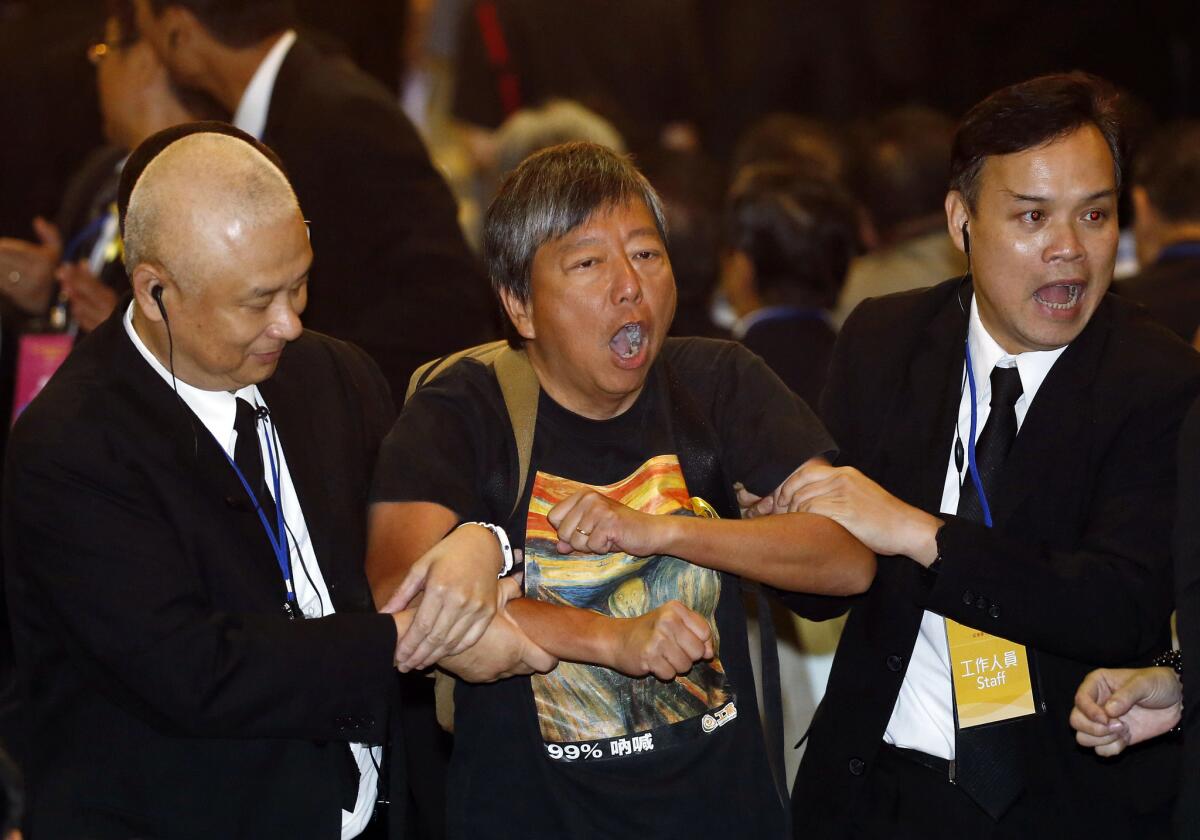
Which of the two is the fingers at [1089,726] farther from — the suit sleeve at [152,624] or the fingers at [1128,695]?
the suit sleeve at [152,624]

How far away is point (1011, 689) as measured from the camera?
9.85 feet

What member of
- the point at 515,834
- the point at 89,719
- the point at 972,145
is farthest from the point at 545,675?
the point at 972,145

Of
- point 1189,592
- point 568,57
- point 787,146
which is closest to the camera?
point 1189,592

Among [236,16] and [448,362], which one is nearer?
[448,362]

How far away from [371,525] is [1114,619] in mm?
1362

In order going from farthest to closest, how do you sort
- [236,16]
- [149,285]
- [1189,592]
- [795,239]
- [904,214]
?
1. [904,214]
2. [795,239]
3. [236,16]
4. [149,285]
5. [1189,592]

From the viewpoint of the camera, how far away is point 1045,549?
9.72 ft

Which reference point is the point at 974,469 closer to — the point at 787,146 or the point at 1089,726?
the point at 1089,726

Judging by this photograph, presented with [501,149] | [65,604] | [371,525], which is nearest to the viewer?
[65,604]

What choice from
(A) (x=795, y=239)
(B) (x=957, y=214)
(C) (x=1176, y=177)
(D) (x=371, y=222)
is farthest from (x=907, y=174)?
(B) (x=957, y=214)

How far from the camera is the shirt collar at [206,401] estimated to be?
110 inches

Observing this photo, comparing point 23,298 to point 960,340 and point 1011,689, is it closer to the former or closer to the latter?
point 960,340

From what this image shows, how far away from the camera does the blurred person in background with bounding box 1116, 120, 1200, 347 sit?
14.9ft

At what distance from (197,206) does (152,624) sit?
0.71 m
